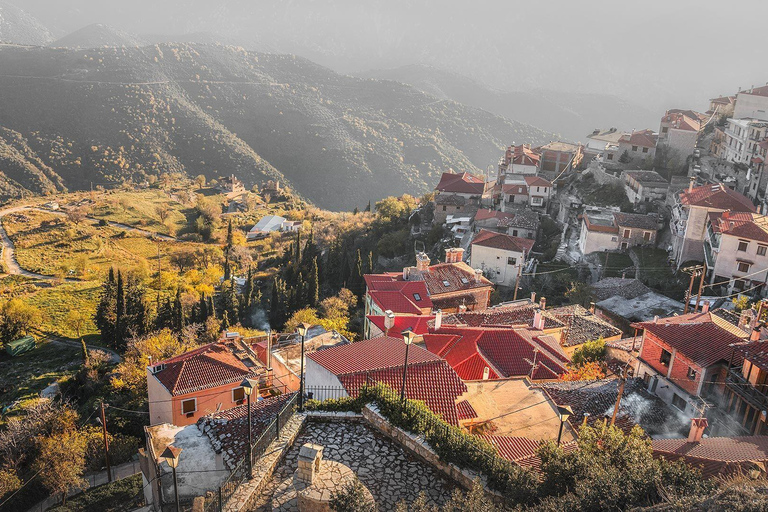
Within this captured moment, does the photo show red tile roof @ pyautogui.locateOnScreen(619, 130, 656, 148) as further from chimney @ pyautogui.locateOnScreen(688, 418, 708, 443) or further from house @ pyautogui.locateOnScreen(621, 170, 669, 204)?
chimney @ pyautogui.locateOnScreen(688, 418, 708, 443)

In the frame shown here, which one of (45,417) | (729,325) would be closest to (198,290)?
(45,417)

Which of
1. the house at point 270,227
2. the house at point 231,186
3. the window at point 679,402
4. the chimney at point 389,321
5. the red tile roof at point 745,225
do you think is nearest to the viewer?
the window at point 679,402

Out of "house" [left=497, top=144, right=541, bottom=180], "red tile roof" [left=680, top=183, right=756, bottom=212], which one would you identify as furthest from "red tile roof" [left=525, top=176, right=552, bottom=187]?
"red tile roof" [left=680, top=183, right=756, bottom=212]

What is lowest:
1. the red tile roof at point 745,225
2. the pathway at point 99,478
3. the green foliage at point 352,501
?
the pathway at point 99,478

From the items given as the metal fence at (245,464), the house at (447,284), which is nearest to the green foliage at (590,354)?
the house at (447,284)

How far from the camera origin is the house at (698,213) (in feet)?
112

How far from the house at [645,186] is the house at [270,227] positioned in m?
42.4

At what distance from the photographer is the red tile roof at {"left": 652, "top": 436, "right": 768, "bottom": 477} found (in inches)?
439

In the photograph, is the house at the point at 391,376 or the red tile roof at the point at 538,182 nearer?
the house at the point at 391,376

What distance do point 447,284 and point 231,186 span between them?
228ft

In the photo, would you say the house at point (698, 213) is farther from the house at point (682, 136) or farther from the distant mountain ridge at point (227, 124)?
the distant mountain ridge at point (227, 124)

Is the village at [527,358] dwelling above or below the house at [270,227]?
above

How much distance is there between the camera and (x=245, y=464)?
34.4 feet

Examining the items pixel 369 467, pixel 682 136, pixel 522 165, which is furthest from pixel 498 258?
pixel 369 467
